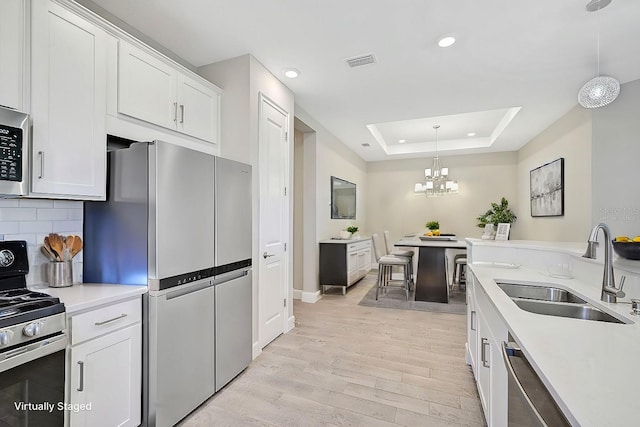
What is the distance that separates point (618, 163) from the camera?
3299mm

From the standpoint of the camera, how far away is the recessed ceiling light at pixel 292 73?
300cm

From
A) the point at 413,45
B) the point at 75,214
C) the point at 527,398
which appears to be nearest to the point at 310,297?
the point at 75,214

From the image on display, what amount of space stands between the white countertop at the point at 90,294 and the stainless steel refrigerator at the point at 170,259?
7 centimetres

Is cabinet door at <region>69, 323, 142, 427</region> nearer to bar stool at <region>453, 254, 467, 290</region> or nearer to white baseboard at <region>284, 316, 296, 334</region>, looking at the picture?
white baseboard at <region>284, 316, 296, 334</region>

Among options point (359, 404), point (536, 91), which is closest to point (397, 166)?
point (536, 91)

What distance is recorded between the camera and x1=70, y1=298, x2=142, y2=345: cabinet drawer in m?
1.42

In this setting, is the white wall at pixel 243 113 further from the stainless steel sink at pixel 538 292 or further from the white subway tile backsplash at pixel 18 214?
the stainless steel sink at pixel 538 292

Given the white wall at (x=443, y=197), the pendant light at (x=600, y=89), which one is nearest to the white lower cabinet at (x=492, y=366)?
the pendant light at (x=600, y=89)

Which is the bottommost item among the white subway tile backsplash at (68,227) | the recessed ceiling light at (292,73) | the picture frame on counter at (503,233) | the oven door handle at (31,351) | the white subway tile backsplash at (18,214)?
the oven door handle at (31,351)

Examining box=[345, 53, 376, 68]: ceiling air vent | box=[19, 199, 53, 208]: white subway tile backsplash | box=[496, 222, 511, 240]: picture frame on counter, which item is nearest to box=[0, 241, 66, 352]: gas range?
box=[19, 199, 53, 208]: white subway tile backsplash

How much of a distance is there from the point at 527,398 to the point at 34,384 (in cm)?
181

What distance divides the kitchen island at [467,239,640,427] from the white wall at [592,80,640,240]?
74.1 inches

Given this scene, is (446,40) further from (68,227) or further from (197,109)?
(68,227)

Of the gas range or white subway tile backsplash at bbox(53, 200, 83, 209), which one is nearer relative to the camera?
the gas range
